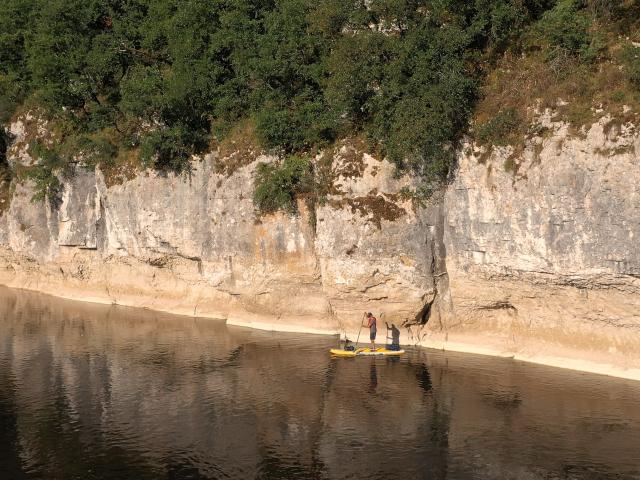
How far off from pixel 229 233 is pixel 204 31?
16.2 metres

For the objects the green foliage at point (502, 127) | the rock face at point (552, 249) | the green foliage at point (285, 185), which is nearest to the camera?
the rock face at point (552, 249)

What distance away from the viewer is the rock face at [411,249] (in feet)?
108

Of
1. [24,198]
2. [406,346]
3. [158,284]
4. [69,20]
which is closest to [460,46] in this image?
[406,346]

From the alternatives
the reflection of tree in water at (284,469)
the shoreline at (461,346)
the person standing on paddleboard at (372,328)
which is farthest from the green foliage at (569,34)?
the reflection of tree in water at (284,469)

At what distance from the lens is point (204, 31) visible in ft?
165

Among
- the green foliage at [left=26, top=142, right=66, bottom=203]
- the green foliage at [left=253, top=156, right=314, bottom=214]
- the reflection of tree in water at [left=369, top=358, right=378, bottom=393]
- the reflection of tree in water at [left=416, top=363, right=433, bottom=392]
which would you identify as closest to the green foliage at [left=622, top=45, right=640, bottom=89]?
the reflection of tree in water at [left=416, top=363, right=433, bottom=392]

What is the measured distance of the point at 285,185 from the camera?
4331cm

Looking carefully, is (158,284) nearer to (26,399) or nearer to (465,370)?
(26,399)

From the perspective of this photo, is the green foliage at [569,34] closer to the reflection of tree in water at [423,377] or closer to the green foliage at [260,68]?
the green foliage at [260,68]

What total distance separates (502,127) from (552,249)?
7.22m

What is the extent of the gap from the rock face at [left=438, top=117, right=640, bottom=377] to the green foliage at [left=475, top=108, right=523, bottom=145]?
86 centimetres

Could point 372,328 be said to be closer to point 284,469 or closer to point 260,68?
point 284,469

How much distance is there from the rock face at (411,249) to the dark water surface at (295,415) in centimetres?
261

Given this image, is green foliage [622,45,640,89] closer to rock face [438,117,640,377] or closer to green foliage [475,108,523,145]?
rock face [438,117,640,377]
